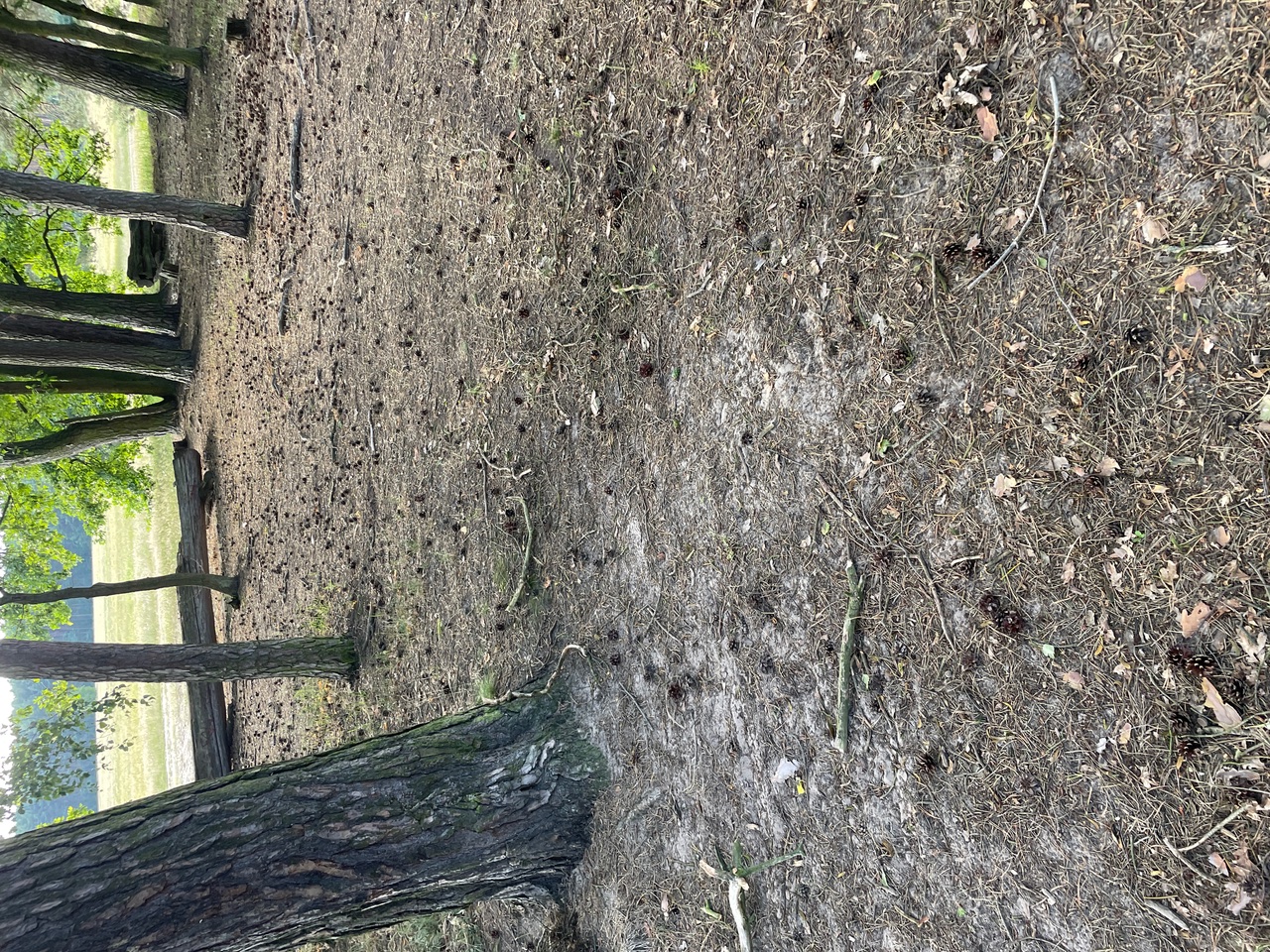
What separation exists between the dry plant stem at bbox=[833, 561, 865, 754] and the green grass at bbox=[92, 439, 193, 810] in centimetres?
1361

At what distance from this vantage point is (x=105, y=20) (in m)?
9.17

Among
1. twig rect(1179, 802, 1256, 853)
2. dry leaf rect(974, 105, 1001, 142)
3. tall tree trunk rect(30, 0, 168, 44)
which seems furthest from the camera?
tall tree trunk rect(30, 0, 168, 44)

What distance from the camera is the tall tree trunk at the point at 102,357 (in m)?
6.98

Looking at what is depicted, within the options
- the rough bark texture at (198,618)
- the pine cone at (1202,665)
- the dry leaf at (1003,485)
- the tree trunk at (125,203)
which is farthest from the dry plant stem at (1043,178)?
the rough bark texture at (198,618)

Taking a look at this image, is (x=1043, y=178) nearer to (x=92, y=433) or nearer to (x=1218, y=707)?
(x=1218, y=707)

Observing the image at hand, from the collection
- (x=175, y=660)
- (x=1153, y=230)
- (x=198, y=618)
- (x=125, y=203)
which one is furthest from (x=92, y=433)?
(x=1153, y=230)

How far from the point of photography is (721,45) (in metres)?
3.38

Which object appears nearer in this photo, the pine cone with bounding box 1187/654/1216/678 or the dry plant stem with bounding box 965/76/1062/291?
the pine cone with bounding box 1187/654/1216/678

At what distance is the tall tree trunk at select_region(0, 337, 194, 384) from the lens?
6.98 m

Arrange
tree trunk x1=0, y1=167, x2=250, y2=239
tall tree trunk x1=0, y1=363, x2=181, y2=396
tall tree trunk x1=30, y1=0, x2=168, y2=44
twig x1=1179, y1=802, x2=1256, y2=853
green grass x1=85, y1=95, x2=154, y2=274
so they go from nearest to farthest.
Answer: twig x1=1179, y1=802, x2=1256, y2=853, tree trunk x1=0, y1=167, x2=250, y2=239, tall tree trunk x1=0, y1=363, x2=181, y2=396, tall tree trunk x1=30, y1=0, x2=168, y2=44, green grass x1=85, y1=95, x2=154, y2=274

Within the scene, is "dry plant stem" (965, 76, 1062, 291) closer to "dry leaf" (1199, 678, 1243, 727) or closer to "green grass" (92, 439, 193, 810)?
"dry leaf" (1199, 678, 1243, 727)

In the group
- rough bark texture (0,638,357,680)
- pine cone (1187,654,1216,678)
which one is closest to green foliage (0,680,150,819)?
rough bark texture (0,638,357,680)

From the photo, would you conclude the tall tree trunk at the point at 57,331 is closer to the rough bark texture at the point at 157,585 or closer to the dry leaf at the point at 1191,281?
the rough bark texture at the point at 157,585

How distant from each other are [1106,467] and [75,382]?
889 centimetres
